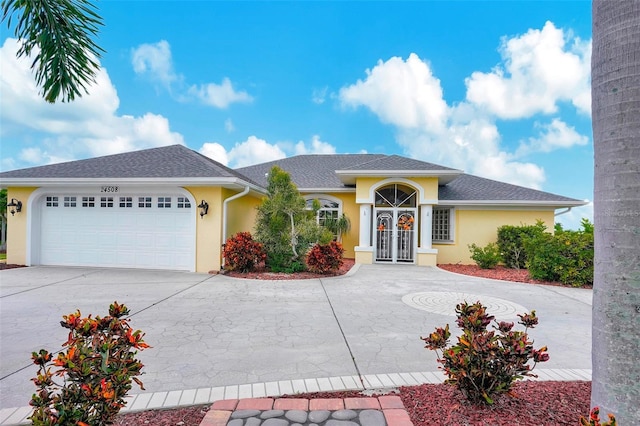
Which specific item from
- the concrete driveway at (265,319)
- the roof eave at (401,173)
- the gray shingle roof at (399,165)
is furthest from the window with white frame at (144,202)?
the gray shingle roof at (399,165)

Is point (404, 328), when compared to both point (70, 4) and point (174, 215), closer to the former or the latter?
point (70, 4)

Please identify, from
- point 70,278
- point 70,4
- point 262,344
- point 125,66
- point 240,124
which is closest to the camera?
point 262,344

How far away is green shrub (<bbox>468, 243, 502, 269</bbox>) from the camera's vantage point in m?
12.1

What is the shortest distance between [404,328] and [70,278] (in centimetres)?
952

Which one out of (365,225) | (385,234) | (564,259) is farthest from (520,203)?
(365,225)

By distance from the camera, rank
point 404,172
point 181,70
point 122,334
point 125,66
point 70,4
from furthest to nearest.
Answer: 1. point 181,70
2. point 404,172
3. point 125,66
4. point 70,4
5. point 122,334

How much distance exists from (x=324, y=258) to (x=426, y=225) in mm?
4882

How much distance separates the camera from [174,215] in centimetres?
1062

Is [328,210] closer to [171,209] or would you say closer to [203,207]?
[203,207]

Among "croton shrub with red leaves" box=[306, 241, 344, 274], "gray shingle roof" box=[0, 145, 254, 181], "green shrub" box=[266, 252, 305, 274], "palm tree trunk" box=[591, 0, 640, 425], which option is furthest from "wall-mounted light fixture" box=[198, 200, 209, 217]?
"palm tree trunk" box=[591, 0, 640, 425]

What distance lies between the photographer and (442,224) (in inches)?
560

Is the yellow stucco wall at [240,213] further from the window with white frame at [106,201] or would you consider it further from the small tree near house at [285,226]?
the window with white frame at [106,201]

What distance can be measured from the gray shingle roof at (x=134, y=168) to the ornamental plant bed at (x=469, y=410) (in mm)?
8123

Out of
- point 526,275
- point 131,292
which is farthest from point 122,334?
point 526,275
